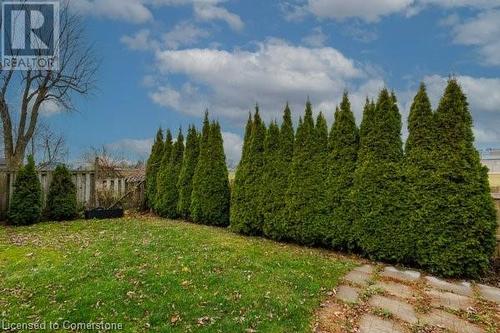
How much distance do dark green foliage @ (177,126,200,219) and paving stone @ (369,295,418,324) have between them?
7.80 meters

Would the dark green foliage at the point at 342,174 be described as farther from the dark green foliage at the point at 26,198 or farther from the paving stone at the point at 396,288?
the dark green foliage at the point at 26,198

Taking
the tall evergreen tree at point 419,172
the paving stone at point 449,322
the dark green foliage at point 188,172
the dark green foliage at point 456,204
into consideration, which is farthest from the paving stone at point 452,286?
the dark green foliage at point 188,172

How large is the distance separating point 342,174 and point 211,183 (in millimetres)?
4565

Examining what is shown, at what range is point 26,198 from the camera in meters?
10.9

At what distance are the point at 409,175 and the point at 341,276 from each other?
235 centimetres

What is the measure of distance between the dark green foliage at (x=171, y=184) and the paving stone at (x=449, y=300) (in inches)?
350

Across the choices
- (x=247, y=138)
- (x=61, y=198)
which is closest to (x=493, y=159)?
(x=247, y=138)

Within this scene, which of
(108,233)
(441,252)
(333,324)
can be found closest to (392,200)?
(441,252)

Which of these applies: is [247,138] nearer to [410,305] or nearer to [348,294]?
[348,294]

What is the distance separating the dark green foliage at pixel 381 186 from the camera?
6.61 meters

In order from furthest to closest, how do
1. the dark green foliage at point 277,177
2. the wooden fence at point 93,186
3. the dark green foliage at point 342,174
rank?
the wooden fence at point 93,186 → the dark green foliage at point 277,177 → the dark green foliage at point 342,174

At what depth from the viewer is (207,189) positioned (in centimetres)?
1080

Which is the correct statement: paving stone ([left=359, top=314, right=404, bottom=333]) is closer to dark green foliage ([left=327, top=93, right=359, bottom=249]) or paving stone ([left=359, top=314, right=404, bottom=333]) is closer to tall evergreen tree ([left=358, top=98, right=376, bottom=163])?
dark green foliage ([left=327, top=93, right=359, bottom=249])

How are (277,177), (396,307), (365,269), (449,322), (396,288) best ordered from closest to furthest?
(449,322)
(396,307)
(396,288)
(365,269)
(277,177)
